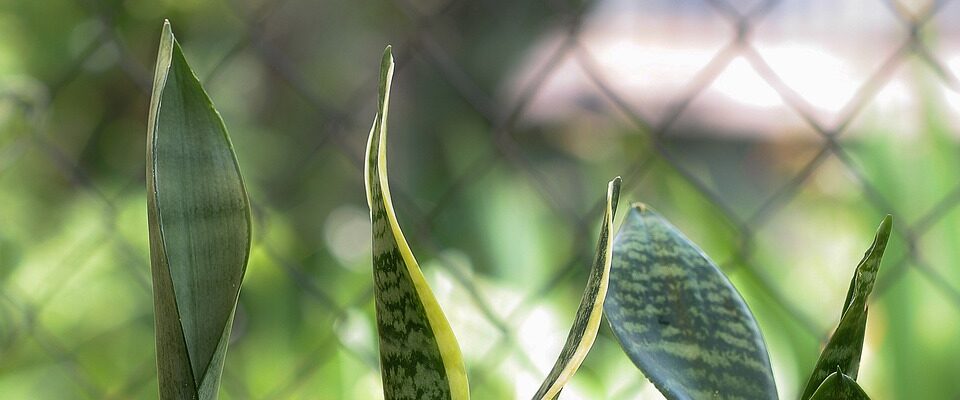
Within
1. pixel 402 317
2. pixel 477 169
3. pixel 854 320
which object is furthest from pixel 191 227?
pixel 477 169

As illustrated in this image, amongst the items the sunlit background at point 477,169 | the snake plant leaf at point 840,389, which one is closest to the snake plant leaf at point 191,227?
the snake plant leaf at point 840,389

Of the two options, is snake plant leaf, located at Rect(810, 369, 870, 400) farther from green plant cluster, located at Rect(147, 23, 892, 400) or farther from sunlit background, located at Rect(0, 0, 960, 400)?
sunlit background, located at Rect(0, 0, 960, 400)

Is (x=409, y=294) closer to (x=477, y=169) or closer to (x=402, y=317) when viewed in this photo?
(x=402, y=317)

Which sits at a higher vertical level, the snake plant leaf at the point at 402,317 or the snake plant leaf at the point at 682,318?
the snake plant leaf at the point at 682,318

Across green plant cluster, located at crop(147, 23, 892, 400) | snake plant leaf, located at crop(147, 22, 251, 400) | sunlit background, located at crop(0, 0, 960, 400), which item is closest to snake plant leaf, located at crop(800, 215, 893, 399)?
green plant cluster, located at crop(147, 23, 892, 400)

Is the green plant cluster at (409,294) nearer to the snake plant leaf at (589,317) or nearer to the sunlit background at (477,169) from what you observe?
the snake plant leaf at (589,317)

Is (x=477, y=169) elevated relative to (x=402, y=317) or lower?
elevated
